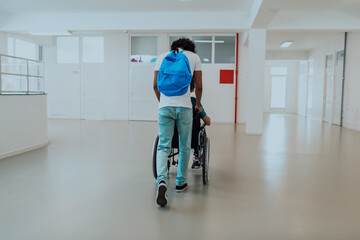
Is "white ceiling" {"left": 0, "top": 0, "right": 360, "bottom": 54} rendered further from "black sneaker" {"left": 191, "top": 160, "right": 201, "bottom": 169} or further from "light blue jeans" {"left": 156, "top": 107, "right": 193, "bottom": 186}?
"light blue jeans" {"left": 156, "top": 107, "right": 193, "bottom": 186}

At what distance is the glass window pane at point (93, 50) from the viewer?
448 inches

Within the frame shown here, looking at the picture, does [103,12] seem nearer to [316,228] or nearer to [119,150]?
[119,150]

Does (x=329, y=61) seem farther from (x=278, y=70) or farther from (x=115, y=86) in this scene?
(x=115, y=86)

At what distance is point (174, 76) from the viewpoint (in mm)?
2715

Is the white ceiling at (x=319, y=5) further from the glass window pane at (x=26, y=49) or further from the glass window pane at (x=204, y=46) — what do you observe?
the glass window pane at (x=26, y=49)

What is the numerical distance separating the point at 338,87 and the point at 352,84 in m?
1.14

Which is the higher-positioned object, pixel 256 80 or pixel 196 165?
pixel 256 80

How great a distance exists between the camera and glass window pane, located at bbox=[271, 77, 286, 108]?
721 inches

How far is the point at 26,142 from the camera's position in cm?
507

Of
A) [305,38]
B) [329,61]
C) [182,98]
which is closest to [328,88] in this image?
[329,61]

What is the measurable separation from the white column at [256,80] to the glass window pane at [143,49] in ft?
13.9

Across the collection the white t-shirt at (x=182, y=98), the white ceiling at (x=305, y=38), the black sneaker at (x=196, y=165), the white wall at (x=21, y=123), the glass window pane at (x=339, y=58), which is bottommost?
the black sneaker at (x=196, y=165)

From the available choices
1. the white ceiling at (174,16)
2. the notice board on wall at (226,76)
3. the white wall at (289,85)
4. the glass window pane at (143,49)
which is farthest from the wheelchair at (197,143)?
the white wall at (289,85)

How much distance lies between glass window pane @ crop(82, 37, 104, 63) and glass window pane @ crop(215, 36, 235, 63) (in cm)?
419
